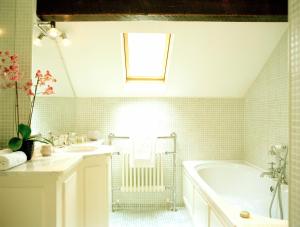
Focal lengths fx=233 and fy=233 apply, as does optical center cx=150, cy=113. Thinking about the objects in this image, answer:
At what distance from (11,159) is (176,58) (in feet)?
6.52

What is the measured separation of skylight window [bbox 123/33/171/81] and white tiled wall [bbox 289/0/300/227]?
6.41 feet

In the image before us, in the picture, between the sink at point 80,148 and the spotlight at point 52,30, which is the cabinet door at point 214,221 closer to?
the sink at point 80,148

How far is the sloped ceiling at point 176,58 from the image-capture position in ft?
7.72

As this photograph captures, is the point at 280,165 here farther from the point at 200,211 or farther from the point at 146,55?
the point at 146,55

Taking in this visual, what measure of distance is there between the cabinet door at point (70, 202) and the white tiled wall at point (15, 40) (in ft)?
2.06

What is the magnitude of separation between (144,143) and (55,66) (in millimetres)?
1429

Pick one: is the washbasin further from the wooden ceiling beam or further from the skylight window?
the wooden ceiling beam

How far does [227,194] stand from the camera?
9.56 ft

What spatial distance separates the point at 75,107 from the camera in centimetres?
325

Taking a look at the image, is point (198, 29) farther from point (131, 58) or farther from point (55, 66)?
point (55, 66)

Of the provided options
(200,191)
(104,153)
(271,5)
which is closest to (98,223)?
(104,153)

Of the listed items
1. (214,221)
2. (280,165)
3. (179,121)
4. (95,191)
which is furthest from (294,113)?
(179,121)

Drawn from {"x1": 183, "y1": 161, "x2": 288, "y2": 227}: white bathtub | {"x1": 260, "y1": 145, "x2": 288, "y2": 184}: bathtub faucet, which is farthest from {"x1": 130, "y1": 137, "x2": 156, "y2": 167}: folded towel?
{"x1": 260, "y1": 145, "x2": 288, "y2": 184}: bathtub faucet

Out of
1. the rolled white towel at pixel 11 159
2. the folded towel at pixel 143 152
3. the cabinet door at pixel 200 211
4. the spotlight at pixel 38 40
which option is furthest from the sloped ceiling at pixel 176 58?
the cabinet door at pixel 200 211
